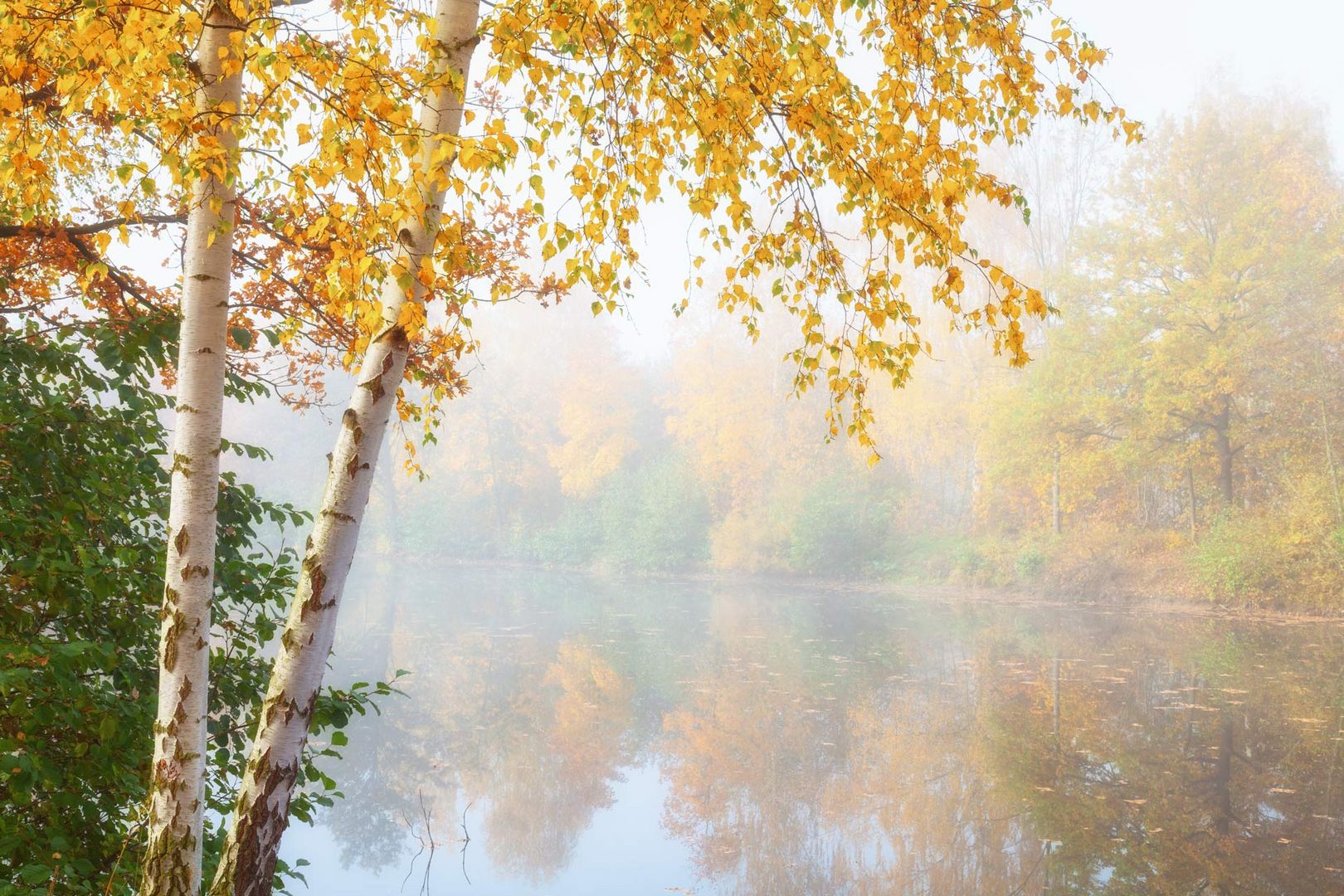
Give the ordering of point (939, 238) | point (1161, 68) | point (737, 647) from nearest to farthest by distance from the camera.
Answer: point (939, 238) < point (737, 647) < point (1161, 68)

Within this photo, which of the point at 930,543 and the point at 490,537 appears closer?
the point at 930,543

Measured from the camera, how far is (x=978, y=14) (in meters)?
3.21

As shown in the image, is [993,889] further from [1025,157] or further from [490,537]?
[490,537]

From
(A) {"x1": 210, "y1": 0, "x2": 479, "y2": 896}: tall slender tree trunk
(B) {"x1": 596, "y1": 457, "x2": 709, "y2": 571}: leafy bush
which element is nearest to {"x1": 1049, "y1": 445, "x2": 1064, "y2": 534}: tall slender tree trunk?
(B) {"x1": 596, "y1": 457, "x2": 709, "y2": 571}: leafy bush

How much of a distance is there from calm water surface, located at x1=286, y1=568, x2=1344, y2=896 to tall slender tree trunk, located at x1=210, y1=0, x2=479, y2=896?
4.12 meters

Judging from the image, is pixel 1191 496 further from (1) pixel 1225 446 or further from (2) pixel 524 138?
(2) pixel 524 138

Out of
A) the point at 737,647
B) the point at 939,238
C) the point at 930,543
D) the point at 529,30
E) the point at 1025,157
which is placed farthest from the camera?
the point at 1025,157

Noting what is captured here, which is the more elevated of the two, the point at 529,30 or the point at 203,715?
the point at 529,30

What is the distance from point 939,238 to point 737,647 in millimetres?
12723

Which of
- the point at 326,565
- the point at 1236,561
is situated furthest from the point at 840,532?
the point at 326,565

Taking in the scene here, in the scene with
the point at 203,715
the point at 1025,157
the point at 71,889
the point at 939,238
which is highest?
the point at 1025,157

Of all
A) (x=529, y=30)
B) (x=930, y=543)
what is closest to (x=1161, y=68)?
(x=930, y=543)

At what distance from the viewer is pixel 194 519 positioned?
2797mm

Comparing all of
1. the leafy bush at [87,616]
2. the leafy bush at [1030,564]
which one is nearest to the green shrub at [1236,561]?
the leafy bush at [1030,564]
